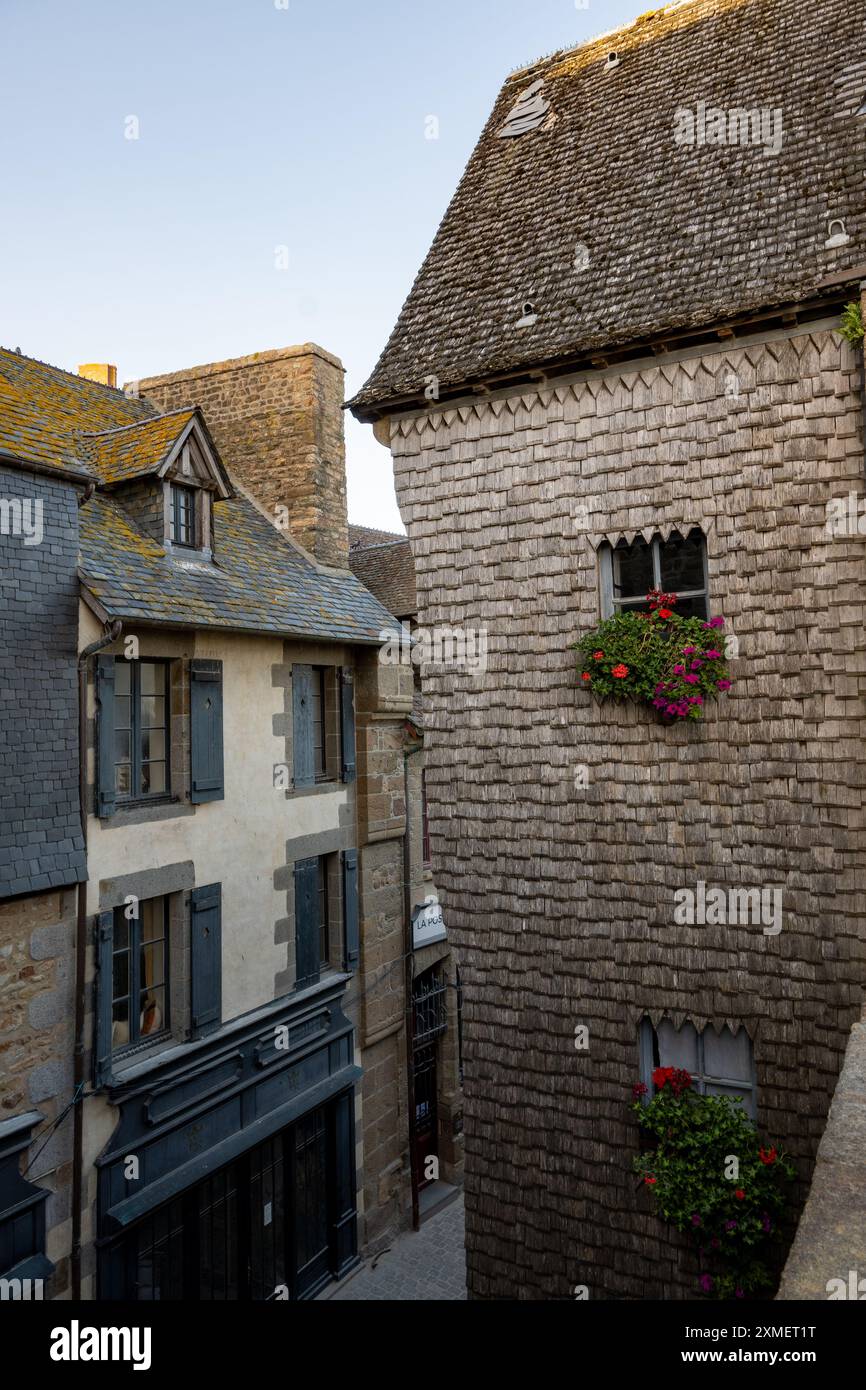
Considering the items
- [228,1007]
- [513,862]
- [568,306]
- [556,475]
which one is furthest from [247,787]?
[568,306]

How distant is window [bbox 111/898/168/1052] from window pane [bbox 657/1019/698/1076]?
18.0 ft

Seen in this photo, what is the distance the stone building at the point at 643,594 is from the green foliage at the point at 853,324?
76mm

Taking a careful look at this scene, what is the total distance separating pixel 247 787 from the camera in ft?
37.7

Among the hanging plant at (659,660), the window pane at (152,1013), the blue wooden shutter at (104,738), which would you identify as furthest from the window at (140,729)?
the hanging plant at (659,660)

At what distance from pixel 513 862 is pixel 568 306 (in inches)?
197

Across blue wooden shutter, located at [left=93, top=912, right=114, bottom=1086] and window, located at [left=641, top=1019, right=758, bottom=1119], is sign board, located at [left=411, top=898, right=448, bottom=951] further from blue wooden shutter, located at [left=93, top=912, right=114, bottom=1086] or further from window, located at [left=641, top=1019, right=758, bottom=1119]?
window, located at [left=641, top=1019, right=758, bottom=1119]

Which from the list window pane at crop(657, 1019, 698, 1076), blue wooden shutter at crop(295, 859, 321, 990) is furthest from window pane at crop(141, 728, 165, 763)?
window pane at crop(657, 1019, 698, 1076)

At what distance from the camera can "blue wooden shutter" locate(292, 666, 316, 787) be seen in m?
12.5

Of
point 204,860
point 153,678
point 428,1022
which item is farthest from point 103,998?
point 428,1022

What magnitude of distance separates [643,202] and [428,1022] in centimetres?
1256

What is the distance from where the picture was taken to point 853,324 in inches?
264

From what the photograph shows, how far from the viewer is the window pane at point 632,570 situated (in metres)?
7.84

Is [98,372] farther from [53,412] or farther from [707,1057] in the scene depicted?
[707,1057]

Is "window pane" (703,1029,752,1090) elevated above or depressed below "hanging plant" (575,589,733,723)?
below
